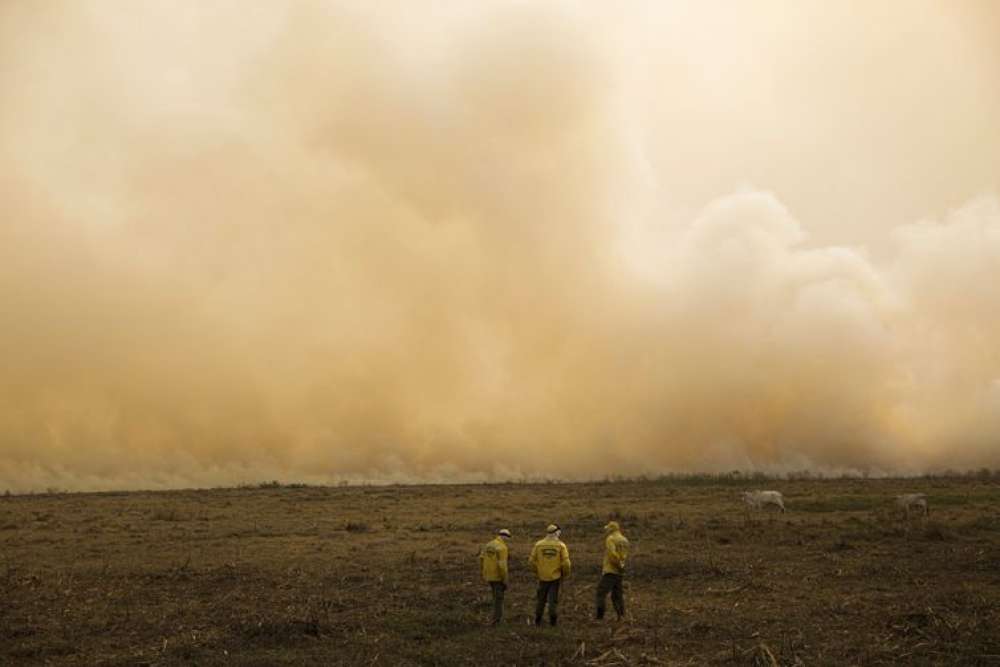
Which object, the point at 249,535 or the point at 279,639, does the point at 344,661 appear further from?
the point at 249,535

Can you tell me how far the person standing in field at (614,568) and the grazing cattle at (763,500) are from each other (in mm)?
29498

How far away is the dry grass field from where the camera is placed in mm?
18734

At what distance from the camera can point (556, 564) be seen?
1991 cm

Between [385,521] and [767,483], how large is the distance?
41499 millimetres

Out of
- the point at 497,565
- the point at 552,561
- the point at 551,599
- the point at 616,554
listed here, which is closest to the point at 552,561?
the point at 552,561

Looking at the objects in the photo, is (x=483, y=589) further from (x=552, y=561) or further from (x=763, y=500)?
(x=763, y=500)

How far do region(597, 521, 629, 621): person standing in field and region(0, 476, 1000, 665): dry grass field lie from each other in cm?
50

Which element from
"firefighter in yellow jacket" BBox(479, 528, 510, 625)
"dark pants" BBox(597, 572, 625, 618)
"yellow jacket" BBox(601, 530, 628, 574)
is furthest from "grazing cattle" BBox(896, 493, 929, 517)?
"firefighter in yellow jacket" BBox(479, 528, 510, 625)

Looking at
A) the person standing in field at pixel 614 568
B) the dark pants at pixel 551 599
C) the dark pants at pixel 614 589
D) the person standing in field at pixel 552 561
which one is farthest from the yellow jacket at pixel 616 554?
the dark pants at pixel 551 599

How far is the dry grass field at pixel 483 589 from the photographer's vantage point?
738 inches

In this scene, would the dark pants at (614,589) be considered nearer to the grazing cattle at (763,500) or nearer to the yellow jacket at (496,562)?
the yellow jacket at (496,562)

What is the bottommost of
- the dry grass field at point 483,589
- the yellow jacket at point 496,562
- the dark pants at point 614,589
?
the dry grass field at point 483,589

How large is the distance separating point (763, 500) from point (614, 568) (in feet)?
100

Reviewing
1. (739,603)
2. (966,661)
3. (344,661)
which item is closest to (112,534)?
(344,661)
